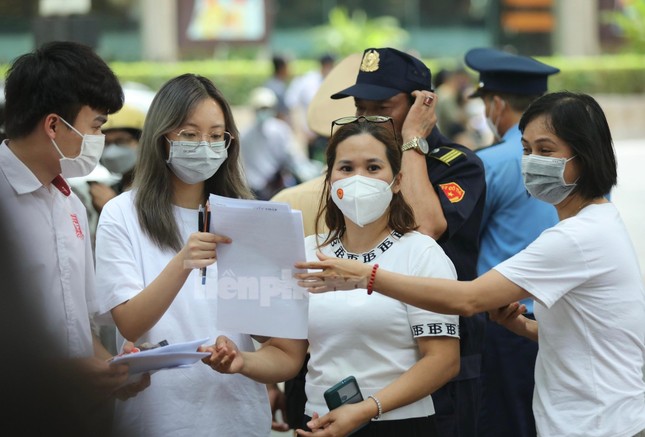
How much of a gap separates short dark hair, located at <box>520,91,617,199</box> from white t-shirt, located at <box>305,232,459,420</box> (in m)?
0.51

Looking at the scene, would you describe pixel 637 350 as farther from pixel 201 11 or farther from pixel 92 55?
pixel 201 11

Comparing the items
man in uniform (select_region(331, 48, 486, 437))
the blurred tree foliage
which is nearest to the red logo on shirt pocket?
man in uniform (select_region(331, 48, 486, 437))

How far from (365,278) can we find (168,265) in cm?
60

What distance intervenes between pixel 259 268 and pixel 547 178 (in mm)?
936

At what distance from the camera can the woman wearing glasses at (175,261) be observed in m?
3.31

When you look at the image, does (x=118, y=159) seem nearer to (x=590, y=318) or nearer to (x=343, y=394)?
(x=343, y=394)

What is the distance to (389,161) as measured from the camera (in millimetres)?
3488

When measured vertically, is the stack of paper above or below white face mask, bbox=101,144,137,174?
below

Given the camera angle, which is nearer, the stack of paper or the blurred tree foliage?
the stack of paper

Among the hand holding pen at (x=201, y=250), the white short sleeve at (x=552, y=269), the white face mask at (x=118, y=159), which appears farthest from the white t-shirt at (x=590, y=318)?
the white face mask at (x=118, y=159)

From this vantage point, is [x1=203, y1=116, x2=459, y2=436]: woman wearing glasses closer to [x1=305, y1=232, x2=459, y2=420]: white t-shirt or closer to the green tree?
[x1=305, y1=232, x2=459, y2=420]: white t-shirt

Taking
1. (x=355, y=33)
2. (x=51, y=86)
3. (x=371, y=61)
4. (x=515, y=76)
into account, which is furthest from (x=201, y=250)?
(x=355, y=33)

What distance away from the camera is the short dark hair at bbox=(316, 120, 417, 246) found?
3.49m

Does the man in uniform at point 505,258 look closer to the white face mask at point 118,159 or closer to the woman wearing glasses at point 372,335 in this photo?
the woman wearing glasses at point 372,335
